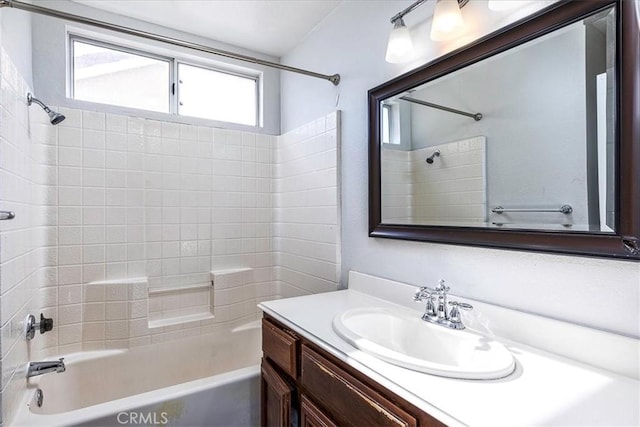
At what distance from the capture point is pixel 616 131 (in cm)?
85

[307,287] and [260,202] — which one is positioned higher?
[260,202]

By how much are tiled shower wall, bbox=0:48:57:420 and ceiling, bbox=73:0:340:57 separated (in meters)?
0.81

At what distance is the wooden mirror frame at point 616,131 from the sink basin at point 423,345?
1.08 feet

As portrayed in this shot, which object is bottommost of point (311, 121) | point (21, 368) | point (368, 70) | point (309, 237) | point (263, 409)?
point (263, 409)

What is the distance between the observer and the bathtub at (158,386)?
4.41 ft

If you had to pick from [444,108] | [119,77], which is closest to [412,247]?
[444,108]

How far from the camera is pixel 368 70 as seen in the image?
169cm

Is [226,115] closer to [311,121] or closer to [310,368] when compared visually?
[311,121]

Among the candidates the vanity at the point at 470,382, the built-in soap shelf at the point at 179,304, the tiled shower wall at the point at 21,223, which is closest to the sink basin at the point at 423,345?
the vanity at the point at 470,382

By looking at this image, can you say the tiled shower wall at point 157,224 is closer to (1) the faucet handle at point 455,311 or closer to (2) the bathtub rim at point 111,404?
(2) the bathtub rim at point 111,404

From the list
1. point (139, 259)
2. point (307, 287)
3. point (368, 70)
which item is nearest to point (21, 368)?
point (139, 259)

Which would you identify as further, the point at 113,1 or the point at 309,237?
the point at 309,237

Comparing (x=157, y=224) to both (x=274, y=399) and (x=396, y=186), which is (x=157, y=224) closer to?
(x=274, y=399)

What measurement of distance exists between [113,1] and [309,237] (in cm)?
182
